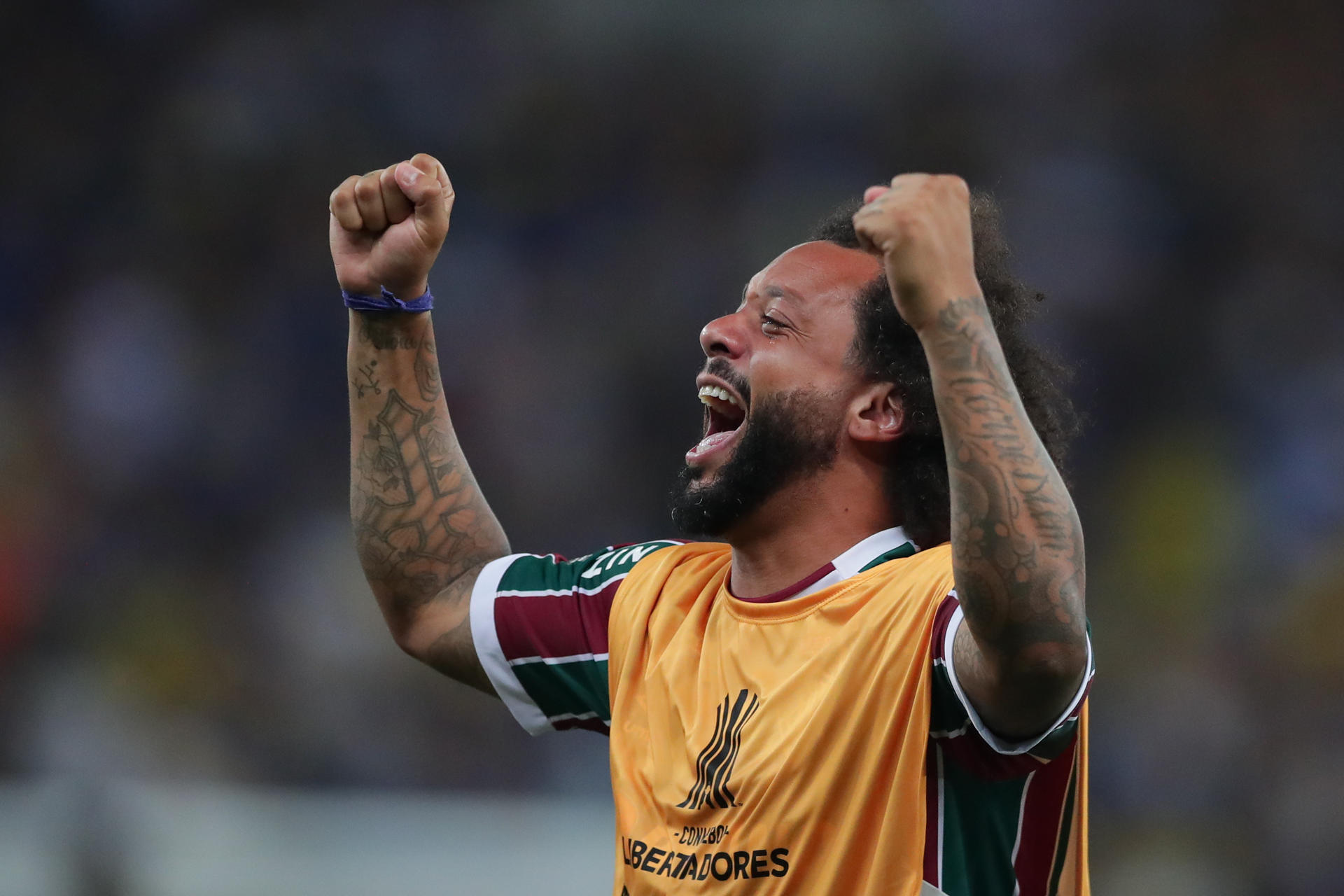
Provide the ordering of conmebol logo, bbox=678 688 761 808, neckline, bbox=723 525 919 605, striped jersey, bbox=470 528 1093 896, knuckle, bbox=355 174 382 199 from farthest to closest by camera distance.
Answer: knuckle, bbox=355 174 382 199 → neckline, bbox=723 525 919 605 → conmebol logo, bbox=678 688 761 808 → striped jersey, bbox=470 528 1093 896

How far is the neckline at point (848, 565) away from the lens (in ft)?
6.93

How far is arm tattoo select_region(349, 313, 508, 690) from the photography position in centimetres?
244

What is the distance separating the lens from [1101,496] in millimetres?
5211

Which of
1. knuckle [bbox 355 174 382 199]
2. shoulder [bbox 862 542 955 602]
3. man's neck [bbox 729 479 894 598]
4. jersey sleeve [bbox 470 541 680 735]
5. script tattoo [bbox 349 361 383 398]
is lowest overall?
jersey sleeve [bbox 470 541 680 735]

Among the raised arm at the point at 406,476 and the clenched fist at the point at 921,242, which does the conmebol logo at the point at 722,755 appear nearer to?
the raised arm at the point at 406,476

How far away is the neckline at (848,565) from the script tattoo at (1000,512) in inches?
22.2

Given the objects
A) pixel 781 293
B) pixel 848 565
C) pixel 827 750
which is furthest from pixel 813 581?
pixel 781 293

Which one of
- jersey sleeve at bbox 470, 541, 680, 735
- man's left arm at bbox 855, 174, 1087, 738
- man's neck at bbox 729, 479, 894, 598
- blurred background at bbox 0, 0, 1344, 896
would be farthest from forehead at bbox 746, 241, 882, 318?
blurred background at bbox 0, 0, 1344, 896

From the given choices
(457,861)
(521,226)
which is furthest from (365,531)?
(521,226)

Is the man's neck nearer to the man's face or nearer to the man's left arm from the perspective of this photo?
the man's face

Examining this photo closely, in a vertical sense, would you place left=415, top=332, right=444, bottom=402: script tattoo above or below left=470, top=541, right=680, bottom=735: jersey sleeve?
above

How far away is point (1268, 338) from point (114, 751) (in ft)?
15.6

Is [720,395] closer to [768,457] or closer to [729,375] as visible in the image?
[729,375]

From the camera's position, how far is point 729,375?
2352 mm
